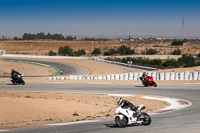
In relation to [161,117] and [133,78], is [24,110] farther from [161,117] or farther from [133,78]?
[133,78]

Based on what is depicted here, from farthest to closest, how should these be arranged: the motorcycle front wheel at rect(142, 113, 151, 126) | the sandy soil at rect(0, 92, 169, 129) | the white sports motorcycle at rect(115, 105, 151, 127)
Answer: the sandy soil at rect(0, 92, 169, 129) < the motorcycle front wheel at rect(142, 113, 151, 126) < the white sports motorcycle at rect(115, 105, 151, 127)

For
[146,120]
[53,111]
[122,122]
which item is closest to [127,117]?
[122,122]

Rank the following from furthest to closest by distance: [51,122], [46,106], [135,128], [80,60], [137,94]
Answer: [80,60]
[137,94]
[46,106]
[51,122]
[135,128]

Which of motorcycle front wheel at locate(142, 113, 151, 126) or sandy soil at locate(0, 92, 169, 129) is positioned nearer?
motorcycle front wheel at locate(142, 113, 151, 126)

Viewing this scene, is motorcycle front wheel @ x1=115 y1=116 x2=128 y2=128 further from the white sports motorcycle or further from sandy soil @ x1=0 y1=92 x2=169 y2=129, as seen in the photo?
sandy soil @ x1=0 y1=92 x2=169 y2=129

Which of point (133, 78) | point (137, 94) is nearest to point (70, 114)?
point (137, 94)

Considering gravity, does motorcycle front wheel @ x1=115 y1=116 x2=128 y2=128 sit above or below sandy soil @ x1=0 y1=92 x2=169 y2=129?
above

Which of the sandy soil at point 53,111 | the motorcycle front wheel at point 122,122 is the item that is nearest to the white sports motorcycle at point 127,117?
the motorcycle front wheel at point 122,122

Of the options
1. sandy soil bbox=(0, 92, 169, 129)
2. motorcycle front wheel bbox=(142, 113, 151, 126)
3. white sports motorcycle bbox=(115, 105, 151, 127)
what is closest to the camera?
white sports motorcycle bbox=(115, 105, 151, 127)

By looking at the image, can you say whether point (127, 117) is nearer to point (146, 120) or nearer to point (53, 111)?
point (146, 120)

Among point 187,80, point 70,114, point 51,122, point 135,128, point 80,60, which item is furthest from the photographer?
point 80,60

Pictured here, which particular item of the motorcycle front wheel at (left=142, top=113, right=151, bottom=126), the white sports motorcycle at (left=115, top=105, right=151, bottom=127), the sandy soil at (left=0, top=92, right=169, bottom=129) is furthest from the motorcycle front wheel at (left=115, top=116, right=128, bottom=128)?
the sandy soil at (left=0, top=92, right=169, bottom=129)

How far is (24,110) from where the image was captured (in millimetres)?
17453

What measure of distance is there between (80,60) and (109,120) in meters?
66.6
